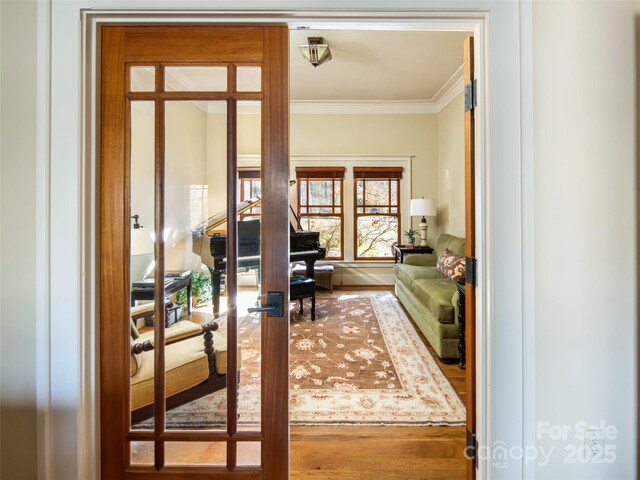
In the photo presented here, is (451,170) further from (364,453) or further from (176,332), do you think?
(176,332)

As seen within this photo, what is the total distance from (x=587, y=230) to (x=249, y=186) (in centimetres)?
143

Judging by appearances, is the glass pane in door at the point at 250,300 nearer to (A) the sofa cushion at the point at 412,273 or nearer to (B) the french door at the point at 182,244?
(B) the french door at the point at 182,244

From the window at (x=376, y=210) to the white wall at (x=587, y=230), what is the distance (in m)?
4.44

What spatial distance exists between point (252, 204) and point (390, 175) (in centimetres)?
463

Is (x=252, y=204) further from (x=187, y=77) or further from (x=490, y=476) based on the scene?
(x=490, y=476)

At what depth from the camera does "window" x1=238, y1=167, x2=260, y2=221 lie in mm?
1333

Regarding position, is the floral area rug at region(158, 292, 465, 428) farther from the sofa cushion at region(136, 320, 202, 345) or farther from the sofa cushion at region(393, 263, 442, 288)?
the sofa cushion at region(393, 263, 442, 288)

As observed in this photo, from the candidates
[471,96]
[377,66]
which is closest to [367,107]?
[377,66]

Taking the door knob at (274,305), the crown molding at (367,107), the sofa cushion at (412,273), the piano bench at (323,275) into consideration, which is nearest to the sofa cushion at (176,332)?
the door knob at (274,305)

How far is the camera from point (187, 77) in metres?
1.30

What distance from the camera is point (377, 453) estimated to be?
172 centimetres

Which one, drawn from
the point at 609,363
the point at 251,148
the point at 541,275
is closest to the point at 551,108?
the point at 541,275

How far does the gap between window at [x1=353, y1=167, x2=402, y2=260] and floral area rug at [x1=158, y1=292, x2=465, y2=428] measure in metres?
2.07

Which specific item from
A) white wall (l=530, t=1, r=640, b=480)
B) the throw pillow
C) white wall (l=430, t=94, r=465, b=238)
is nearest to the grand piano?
white wall (l=530, t=1, r=640, b=480)
